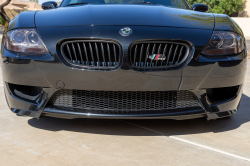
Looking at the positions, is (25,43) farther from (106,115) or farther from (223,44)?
(223,44)

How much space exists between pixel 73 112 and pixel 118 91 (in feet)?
1.27

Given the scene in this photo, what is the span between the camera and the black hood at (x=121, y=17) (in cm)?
258

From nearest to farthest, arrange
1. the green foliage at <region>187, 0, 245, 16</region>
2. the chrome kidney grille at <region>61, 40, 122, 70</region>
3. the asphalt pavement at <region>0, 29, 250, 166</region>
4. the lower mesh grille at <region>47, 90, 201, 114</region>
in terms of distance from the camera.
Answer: the asphalt pavement at <region>0, 29, 250, 166</region> → the chrome kidney grille at <region>61, 40, 122, 70</region> → the lower mesh grille at <region>47, 90, 201, 114</region> → the green foliage at <region>187, 0, 245, 16</region>

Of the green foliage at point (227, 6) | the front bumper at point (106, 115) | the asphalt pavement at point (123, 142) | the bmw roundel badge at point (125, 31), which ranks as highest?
the bmw roundel badge at point (125, 31)

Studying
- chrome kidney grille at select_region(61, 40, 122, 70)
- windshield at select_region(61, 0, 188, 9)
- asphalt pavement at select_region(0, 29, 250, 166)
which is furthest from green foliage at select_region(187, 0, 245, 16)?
chrome kidney grille at select_region(61, 40, 122, 70)

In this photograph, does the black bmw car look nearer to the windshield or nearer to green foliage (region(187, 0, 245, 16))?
the windshield

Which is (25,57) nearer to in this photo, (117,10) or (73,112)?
(73,112)

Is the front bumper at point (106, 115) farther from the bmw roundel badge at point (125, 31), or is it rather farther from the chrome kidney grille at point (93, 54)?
the bmw roundel badge at point (125, 31)

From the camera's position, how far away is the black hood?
2576mm

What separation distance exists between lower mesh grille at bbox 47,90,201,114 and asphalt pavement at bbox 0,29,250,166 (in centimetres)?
25

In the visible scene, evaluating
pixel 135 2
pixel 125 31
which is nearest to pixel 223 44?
pixel 125 31

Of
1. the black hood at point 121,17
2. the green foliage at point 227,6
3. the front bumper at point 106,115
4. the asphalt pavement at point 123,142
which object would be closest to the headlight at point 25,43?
the black hood at point 121,17

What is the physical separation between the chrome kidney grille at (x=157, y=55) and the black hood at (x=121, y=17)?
197 mm

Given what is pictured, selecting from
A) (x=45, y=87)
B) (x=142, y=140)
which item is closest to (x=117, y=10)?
(x=45, y=87)
